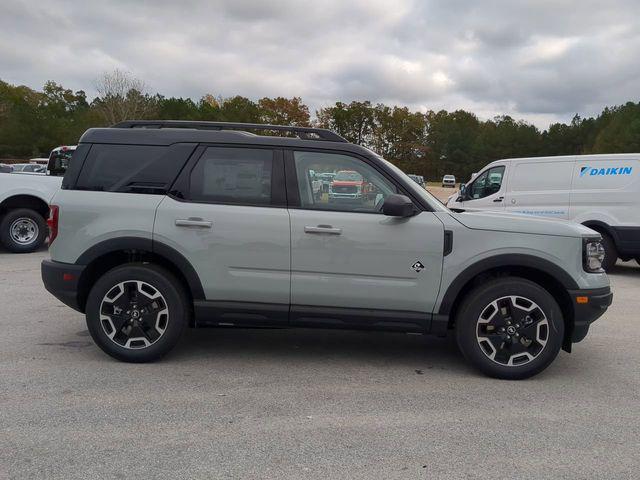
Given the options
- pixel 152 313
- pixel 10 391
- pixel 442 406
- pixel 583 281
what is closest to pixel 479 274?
pixel 583 281

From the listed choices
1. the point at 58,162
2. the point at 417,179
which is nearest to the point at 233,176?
the point at 58,162

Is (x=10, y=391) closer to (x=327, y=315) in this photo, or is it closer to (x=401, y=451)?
(x=327, y=315)

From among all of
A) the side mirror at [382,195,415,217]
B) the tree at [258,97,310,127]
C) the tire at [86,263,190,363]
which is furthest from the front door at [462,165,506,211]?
the tree at [258,97,310,127]

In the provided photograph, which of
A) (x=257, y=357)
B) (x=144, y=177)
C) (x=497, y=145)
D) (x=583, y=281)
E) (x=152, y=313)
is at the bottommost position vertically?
(x=257, y=357)

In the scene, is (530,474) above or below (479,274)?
below

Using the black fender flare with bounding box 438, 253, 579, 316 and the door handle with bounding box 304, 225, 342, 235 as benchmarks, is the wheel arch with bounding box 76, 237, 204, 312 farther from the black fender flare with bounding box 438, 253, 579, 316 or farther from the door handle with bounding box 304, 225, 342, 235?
the black fender flare with bounding box 438, 253, 579, 316

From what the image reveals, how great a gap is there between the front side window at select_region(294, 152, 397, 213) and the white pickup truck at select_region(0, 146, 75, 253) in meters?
7.50

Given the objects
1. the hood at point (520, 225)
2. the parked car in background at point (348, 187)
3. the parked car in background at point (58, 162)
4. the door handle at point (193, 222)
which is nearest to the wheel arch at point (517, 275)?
the hood at point (520, 225)

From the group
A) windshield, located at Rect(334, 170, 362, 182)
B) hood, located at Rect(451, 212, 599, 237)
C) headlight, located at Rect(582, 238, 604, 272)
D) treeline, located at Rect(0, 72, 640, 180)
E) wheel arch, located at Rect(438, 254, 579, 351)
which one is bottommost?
wheel arch, located at Rect(438, 254, 579, 351)

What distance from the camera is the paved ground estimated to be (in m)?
3.06

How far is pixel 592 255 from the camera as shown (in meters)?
4.41

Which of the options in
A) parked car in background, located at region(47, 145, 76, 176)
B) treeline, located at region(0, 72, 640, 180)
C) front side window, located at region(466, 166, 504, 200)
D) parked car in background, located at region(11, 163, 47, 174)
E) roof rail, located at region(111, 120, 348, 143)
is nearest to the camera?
roof rail, located at region(111, 120, 348, 143)

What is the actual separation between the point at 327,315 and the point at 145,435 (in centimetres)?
164

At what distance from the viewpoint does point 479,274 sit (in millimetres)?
4469
